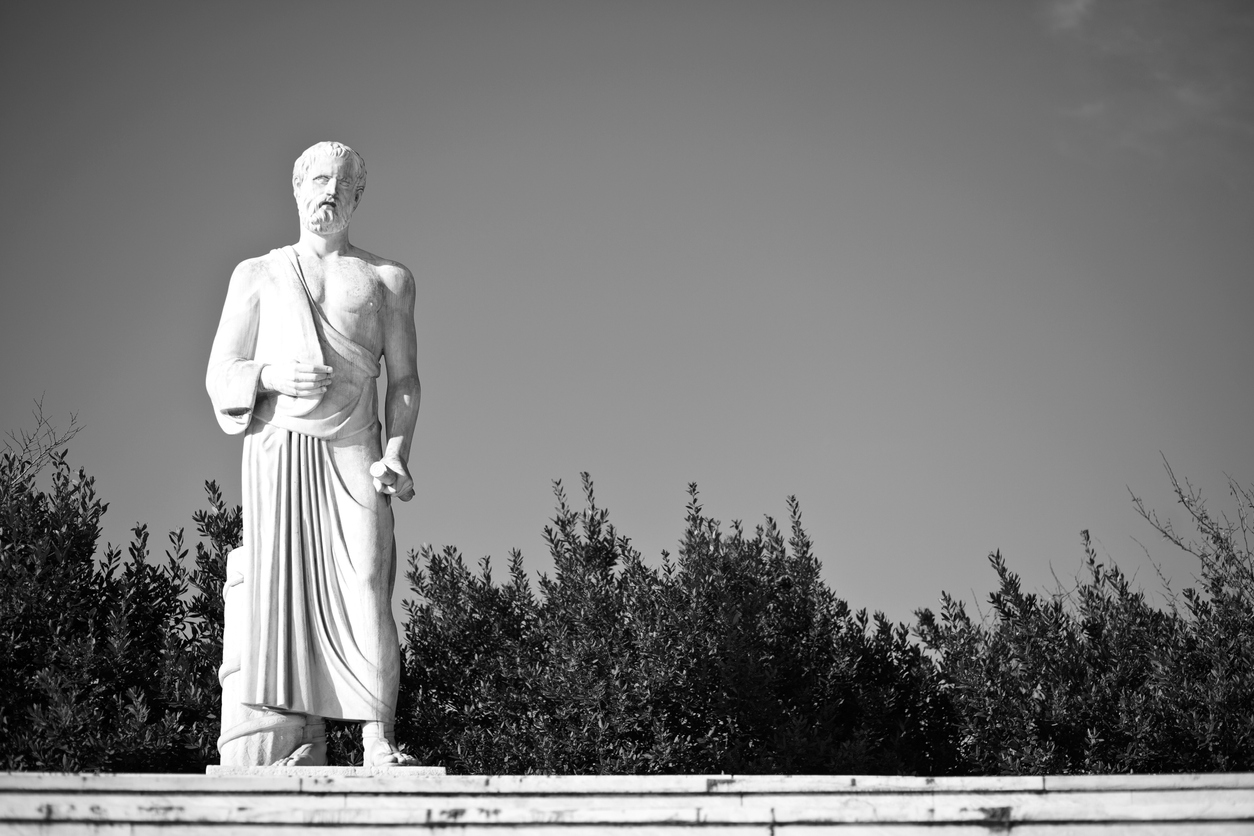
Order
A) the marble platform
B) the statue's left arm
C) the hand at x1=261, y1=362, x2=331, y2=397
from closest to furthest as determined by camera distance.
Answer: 1. the marble platform
2. the hand at x1=261, y1=362, x2=331, y2=397
3. the statue's left arm

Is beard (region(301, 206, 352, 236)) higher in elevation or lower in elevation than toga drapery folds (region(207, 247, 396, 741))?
higher

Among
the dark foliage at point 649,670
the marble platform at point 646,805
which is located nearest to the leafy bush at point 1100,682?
the dark foliage at point 649,670

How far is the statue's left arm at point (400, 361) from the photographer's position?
26.3ft

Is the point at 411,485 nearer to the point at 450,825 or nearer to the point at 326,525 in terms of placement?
the point at 326,525

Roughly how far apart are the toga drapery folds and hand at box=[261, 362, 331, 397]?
0.17ft

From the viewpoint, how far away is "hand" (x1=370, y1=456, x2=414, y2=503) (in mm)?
7703

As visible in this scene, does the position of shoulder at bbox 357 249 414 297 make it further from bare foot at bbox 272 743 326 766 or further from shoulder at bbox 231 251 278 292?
bare foot at bbox 272 743 326 766

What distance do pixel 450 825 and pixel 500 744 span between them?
553 centimetres

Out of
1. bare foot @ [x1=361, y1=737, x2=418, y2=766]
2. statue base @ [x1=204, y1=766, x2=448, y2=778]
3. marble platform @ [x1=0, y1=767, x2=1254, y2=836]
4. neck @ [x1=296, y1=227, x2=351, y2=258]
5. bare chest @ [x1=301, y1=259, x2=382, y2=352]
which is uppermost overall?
neck @ [x1=296, y1=227, x2=351, y2=258]

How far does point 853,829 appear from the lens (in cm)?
596

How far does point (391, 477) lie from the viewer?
7.73 metres

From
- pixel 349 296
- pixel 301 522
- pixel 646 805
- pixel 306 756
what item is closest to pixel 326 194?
pixel 349 296

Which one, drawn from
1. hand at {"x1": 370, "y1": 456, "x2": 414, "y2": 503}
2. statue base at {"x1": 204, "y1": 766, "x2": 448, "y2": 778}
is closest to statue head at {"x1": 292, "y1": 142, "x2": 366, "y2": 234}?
hand at {"x1": 370, "y1": 456, "x2": 414, "y2": 503}

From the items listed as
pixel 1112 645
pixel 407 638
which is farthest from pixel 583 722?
pixel 1112 645
